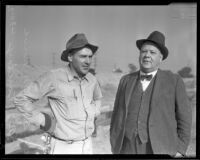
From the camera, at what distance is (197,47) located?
4035 millimetres

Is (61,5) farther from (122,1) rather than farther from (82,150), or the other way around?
(82,150)

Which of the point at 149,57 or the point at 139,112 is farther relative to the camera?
the point at 149,57

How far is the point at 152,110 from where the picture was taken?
3781 millimetres

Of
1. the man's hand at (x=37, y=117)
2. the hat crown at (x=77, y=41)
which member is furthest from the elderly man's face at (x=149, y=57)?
the man's hand at (x=37, y=117)

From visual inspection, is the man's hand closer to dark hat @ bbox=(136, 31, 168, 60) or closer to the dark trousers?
the dark trousers

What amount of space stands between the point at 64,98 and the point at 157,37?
1444 millimetres

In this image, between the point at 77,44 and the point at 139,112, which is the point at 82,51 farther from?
the point at 139,112

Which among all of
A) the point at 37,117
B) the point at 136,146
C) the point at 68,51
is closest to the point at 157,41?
the point at 68,51

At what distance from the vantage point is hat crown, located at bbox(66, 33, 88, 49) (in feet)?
12.9

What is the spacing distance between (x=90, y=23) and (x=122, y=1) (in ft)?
1.74

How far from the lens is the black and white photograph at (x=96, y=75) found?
3861mm

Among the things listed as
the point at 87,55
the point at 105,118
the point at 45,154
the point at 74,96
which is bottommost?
the point at 45,154

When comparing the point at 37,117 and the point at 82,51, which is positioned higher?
the point at 82,51

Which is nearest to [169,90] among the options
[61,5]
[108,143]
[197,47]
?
[197,47]
